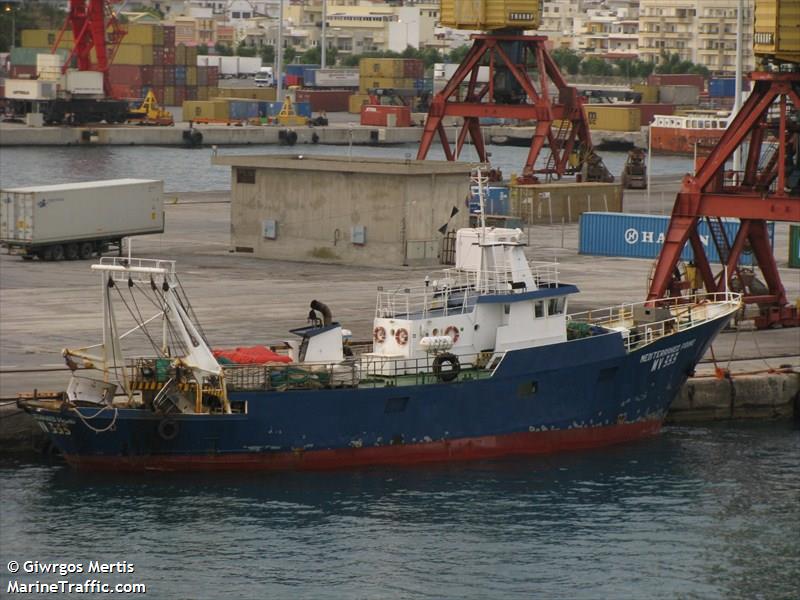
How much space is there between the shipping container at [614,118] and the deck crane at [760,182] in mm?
131842

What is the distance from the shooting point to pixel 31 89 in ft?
569

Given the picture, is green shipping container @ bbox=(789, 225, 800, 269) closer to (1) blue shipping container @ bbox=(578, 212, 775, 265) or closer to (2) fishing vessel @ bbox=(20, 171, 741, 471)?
(1) blue shipping container @ bbox=(578, 212, 775, 265)

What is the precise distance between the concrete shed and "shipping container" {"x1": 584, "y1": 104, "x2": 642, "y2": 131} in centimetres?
11726

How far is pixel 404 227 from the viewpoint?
244ft

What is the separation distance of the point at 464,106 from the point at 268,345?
57589mm

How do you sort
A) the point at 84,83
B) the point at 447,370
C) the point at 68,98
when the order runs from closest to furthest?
1. the point at 447,370
2. the point at 84,83
3. the point at 68,98

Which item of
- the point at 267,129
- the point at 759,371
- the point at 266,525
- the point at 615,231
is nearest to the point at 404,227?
the point at 615,231

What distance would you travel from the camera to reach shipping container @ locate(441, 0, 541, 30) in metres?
104

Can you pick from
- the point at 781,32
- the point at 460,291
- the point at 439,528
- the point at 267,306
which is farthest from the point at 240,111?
the point at 439,528

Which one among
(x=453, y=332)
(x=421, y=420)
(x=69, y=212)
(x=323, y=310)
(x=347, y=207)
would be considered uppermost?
(x=347, y=207)

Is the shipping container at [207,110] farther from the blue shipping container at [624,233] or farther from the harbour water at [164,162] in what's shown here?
the blue shipping container at [624,233]

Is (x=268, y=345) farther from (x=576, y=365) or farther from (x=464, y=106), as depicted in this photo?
(x=464, y=106)

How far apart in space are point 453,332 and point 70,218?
31.6m

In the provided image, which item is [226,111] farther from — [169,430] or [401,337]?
[169,430]
